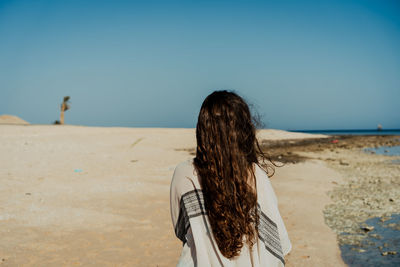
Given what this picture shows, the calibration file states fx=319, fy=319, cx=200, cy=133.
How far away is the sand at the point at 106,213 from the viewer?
448 cm

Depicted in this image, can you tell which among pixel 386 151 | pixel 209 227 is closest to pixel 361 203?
pixel 209 227

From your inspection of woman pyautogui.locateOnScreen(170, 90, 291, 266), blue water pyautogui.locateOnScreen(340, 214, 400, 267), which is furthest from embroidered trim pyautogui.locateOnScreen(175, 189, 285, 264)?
blue water pyautogui.locateOnScreen(340, 214, 400, 267)

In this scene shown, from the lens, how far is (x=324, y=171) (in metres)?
12.0

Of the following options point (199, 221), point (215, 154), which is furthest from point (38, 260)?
point (215, 154)

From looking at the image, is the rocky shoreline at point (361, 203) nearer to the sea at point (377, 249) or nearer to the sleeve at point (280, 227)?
the sea at point (377, 249)

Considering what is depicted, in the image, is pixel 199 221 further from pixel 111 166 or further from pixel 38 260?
pixel 111 166

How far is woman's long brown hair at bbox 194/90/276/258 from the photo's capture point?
1794 millimetres

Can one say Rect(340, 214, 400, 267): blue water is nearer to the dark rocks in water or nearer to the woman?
the dark rocks in water

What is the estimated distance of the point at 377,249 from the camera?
477 centimetres

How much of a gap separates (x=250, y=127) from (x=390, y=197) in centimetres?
730

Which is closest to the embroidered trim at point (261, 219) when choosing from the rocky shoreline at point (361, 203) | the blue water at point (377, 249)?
the blue water at point (377, 249)

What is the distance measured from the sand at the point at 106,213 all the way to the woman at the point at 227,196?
106 inches

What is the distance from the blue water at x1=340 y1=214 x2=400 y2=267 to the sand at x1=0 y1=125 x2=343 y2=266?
0.22 metres

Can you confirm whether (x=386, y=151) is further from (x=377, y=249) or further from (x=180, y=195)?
(x=180, y=195)
